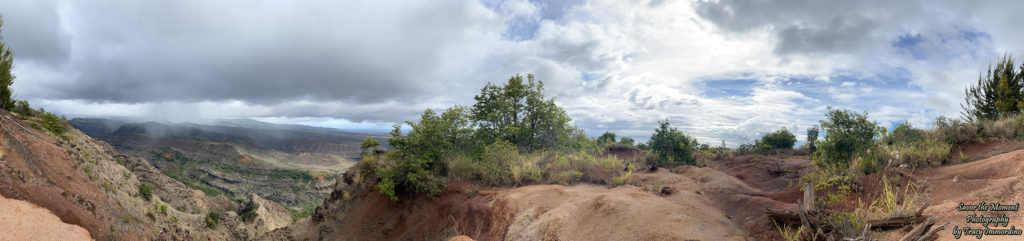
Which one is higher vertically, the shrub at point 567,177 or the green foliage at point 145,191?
the shrub at point 567,177

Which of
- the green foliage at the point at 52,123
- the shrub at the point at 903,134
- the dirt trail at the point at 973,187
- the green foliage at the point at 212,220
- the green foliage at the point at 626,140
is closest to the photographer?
the dirt trail at the point at 973,187

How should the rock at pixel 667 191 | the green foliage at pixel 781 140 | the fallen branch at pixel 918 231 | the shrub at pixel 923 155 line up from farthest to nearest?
the green foliage at pixel 781 140 < the rock at pixel 667 191 < the shrub at pixel 923 155 < the fallen branch at pixel 918 231

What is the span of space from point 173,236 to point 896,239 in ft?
78.4

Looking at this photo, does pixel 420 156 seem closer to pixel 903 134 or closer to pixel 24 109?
pixel 903 134

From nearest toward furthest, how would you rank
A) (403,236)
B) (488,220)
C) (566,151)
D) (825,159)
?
(488,220), (825,159), (403,236), (566,151)

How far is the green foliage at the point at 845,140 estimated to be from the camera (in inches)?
448

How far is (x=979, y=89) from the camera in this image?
69.6ft

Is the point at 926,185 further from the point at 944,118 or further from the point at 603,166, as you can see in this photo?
the point at 603,166

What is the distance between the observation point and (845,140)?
38.1 feet

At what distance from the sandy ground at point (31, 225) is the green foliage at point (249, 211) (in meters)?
30.7

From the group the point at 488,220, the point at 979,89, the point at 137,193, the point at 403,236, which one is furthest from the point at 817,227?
the point at 979,89

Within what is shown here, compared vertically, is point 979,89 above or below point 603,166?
above

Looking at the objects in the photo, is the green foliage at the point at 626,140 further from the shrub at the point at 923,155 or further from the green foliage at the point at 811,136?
the shrub at the point at 923,155

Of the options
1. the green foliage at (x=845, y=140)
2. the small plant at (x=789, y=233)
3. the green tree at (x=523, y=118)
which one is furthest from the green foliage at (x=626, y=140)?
the small plant at (x=789, y=233)
